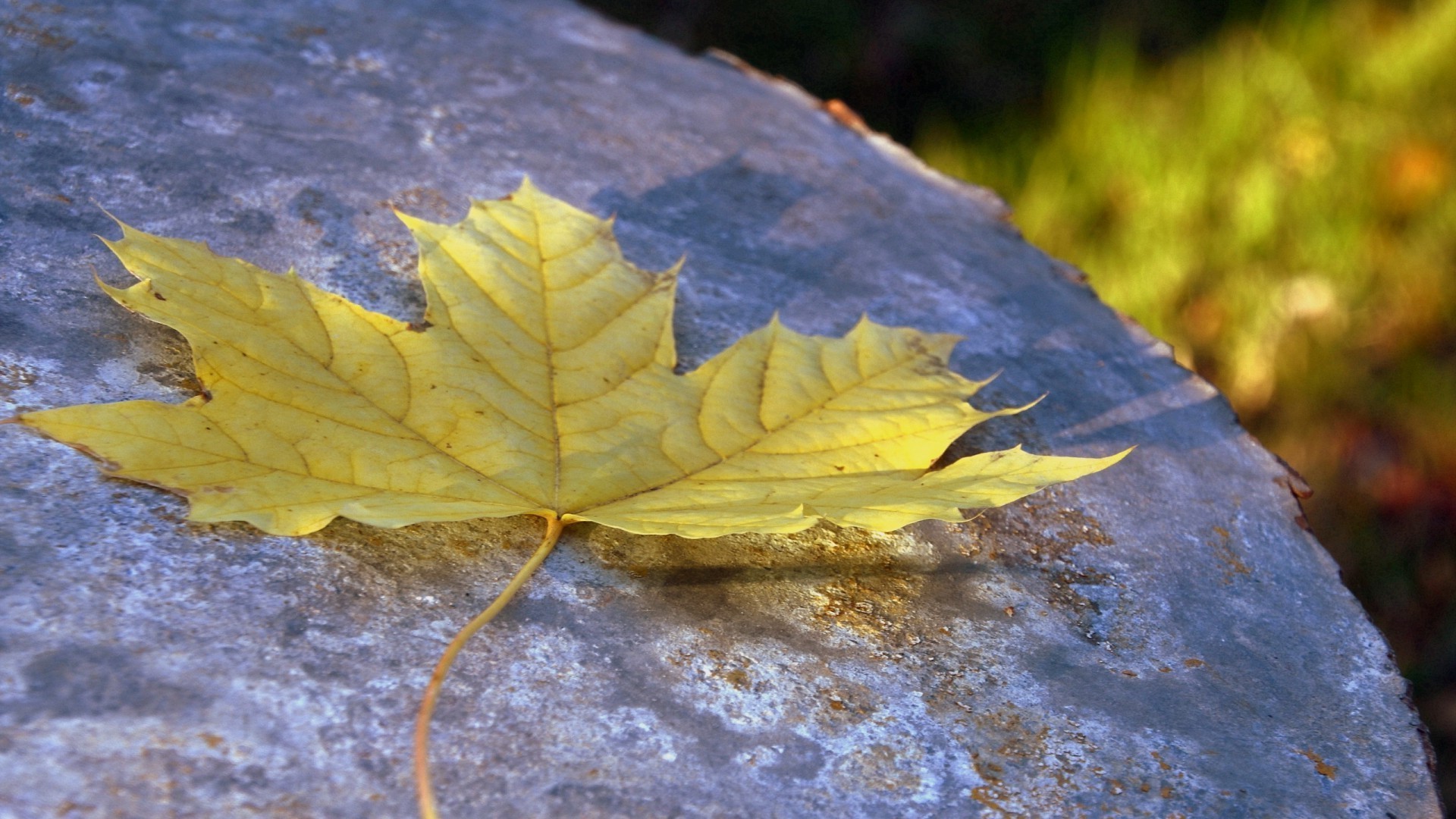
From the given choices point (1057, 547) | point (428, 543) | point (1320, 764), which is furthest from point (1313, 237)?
point (428, 543)

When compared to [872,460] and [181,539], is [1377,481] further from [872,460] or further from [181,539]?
[181,539]

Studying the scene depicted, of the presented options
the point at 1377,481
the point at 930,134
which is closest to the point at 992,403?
the point at 1377,481

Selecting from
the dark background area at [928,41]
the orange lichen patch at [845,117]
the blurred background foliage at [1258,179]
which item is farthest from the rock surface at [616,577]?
the dark background area at [928,41]

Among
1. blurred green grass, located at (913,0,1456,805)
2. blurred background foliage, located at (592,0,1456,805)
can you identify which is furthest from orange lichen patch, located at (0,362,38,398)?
blurred green grass, located at (913,0,1456,805)

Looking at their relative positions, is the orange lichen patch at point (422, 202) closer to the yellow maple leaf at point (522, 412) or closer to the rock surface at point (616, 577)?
the rock surface at point (616, 577)

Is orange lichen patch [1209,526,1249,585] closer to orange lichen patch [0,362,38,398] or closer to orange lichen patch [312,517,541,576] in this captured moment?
orange lichen patch [312,517,541,576]

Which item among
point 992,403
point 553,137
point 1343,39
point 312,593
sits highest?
point 1343,39
